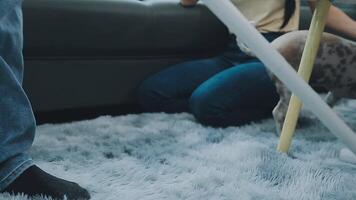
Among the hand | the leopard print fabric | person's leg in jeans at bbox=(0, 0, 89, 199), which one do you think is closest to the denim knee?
the leopard print fabric

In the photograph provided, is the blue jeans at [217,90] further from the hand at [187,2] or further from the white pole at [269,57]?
the white pole at [269,57]

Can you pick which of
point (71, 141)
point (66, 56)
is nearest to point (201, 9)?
point (66, 56)

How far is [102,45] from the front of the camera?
1071mm

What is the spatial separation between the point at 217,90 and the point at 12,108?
0.59 meters

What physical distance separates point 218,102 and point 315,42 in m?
0.32

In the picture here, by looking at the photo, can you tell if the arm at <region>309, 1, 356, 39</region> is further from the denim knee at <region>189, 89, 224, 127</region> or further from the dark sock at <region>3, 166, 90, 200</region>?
the dark sock at <region>3, 166, 90, 200</region>

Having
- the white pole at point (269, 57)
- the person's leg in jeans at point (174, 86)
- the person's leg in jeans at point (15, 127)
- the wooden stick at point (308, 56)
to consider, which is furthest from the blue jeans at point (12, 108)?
the person's leg in jeans at point (174, 86)

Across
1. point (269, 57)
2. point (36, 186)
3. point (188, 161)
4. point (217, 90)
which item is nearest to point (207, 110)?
point (217, 90)

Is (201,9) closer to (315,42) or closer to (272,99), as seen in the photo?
(272,99)

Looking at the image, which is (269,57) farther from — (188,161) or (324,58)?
(324,58)

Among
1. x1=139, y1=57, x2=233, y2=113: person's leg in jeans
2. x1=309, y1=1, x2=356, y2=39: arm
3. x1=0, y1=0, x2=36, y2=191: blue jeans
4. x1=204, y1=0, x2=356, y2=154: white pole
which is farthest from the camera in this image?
x1=139, y1=57, x2=233, y2=113: person's leg in jeans

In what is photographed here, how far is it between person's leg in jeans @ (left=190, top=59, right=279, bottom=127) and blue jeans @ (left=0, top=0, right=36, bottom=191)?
54 cm

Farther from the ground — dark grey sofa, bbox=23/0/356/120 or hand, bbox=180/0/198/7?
hand, bbox=180/0/198/7

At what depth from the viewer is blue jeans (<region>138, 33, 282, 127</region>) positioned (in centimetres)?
106
